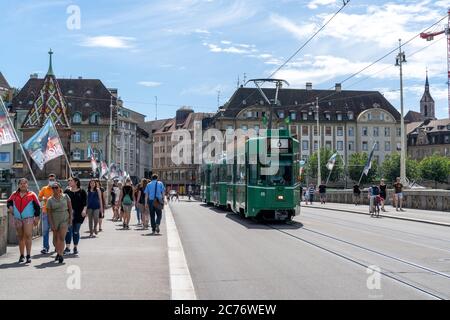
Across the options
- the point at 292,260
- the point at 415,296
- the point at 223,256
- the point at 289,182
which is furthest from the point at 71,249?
the point at 289,182

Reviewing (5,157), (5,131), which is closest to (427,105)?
(5,157)

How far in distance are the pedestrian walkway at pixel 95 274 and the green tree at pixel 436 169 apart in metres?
115

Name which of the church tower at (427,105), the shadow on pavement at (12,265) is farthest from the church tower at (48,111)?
the church tower at (427,105)

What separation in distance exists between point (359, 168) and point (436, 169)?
1916cm

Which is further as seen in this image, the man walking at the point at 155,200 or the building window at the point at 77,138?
the building window at the point at 77,138

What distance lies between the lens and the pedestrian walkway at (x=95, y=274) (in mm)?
9148

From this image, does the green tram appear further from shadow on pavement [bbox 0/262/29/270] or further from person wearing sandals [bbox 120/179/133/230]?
shadow on pavement [bbox 0/262/29/270]

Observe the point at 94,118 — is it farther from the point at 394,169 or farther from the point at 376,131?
the point at 376,131

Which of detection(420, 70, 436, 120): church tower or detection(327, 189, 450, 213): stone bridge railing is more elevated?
detection(420, 70, 436, 120): church tower

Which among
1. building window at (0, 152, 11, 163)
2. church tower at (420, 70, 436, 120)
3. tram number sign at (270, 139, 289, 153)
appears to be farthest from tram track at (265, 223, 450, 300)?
church tower at (420, 70, 436, 120)

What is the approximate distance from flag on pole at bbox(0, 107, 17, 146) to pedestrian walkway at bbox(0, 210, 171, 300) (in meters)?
2.76

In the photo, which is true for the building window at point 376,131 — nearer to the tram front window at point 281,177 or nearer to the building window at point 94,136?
the building window at point 94,136

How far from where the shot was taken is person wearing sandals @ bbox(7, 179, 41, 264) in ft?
42.2

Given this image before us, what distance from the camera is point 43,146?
2352 centimetres
